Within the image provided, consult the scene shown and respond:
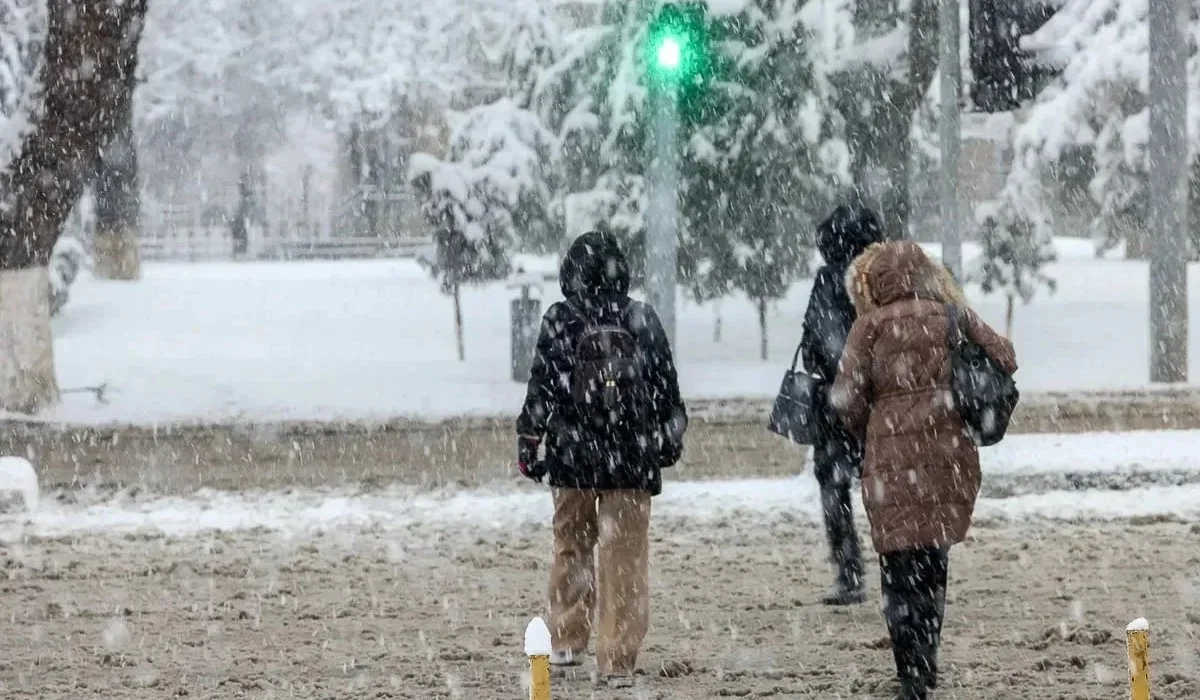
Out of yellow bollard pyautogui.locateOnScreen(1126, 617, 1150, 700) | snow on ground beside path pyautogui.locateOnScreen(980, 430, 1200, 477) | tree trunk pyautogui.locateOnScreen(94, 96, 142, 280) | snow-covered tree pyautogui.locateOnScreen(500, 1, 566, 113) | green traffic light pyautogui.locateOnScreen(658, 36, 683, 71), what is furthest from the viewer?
tree trunk pyautogui.locateOnScreen(94, 96, 142, 280)

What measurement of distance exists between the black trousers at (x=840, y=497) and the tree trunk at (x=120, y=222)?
27112mm

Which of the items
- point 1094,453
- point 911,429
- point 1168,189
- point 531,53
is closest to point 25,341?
point 1094,453

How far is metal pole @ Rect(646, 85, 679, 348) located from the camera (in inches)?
639

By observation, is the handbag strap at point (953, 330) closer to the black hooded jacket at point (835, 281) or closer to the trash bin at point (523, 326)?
the black hooded jacket at point (835, 281)

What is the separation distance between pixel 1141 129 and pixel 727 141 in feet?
34.1

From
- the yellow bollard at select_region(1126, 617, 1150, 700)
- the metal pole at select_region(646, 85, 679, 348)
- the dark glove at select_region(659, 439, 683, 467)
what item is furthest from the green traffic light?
the yellow bollard at select_region(1126, 617, 1150, 700)

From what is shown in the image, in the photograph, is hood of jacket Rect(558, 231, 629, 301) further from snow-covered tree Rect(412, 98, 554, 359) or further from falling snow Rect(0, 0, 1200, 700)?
snow-covered tree Rect(412, 98, 554, 359)

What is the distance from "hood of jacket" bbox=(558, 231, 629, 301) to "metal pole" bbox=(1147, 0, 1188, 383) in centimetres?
1346

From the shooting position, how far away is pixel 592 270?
676cm

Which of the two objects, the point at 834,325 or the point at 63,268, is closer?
the point at 834,325

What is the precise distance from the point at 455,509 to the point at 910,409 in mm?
6162

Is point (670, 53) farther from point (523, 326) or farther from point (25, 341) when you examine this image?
point (25, 341)

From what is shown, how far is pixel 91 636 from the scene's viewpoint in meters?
7.90

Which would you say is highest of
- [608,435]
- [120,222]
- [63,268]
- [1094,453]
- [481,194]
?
[481,194]
